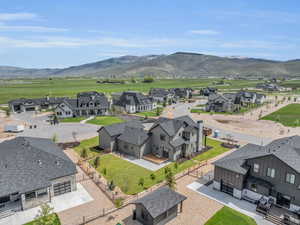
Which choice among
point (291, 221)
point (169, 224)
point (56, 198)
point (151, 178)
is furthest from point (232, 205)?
point (56, 198)

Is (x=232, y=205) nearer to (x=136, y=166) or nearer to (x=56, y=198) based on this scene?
(x=136, y=166)

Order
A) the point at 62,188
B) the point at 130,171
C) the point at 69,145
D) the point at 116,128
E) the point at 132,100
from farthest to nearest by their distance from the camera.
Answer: the point at 132,100 < the point at 69,145 < the point at 116,128 < the point at 130,171 < the point at 62,188

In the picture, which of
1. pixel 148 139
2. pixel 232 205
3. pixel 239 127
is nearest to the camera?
pixel 232 205

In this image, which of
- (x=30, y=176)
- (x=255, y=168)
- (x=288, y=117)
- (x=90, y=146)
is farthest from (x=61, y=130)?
(x=288, y=117)

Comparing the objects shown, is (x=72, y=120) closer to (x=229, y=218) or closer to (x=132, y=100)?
(x=132, y=100)

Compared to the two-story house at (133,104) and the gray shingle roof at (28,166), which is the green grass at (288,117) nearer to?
the two-story house at (133,104)

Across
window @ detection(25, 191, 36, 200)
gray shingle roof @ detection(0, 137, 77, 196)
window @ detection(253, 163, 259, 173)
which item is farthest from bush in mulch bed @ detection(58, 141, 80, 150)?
window @ detection(253, 163, 259, 173)
